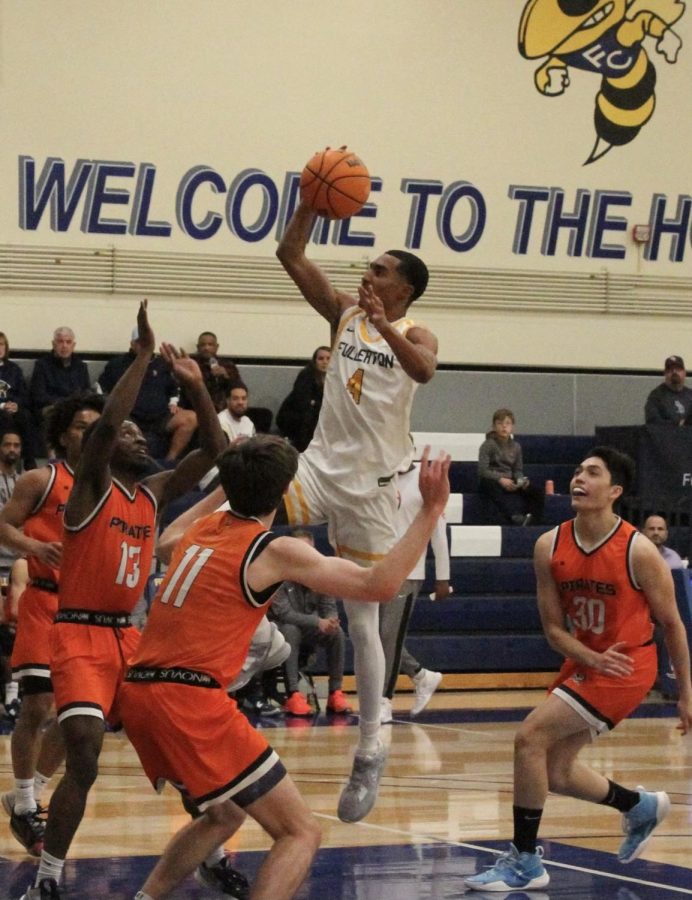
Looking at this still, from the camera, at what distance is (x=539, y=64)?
742 inches

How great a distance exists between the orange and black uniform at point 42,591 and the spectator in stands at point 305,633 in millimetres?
5316

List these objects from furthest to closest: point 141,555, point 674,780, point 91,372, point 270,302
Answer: point 270,302, point 91,372, point 674,780, point 141,555

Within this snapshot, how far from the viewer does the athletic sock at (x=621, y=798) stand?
668 centimetres

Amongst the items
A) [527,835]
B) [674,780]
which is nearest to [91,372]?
[674,780]

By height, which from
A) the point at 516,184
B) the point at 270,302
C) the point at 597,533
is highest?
the point at 516,184

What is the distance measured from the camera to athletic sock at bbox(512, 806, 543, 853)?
6.36 m

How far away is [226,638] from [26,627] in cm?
226

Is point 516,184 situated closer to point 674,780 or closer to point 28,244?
point 28,244

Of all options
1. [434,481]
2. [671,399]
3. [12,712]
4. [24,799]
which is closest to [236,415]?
[12,712]

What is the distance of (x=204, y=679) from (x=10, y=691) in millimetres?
7515

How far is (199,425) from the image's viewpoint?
5.96 meters

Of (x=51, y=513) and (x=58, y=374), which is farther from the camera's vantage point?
(x=58, y=374)

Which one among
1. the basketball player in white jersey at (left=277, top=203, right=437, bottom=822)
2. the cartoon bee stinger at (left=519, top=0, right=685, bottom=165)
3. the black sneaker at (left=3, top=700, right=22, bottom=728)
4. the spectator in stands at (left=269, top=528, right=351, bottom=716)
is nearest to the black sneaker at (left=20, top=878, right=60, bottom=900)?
the basketball player in white jersey at (left=277, top=203, right=437, bottom=822)

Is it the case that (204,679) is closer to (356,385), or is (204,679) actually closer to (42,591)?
(42,591)
